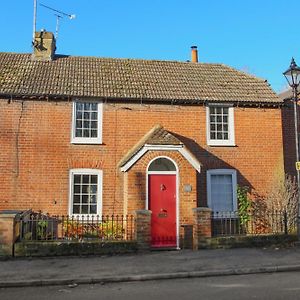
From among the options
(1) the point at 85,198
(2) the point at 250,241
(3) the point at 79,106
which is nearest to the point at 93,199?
(1) the point at 85,198

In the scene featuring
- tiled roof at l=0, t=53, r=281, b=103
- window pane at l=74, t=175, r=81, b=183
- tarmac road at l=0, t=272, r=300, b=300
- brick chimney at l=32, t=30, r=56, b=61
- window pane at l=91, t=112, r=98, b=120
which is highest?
brick chimney at l=32, t=30, r=56, b=61

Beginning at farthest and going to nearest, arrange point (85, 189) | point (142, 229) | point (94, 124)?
point (94, 124), point (85, 189), point (142, 229)

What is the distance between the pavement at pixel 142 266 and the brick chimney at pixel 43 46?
10.2 m

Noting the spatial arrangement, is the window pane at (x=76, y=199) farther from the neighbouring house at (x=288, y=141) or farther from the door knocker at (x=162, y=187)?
the neighbouring house at (x=288, y=141)

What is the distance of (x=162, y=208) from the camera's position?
13.6 m

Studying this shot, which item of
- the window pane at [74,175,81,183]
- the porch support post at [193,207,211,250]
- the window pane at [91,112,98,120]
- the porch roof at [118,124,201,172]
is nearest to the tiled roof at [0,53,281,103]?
the window pane at [91,112,98,120]

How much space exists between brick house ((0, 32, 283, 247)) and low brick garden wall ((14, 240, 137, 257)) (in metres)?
1.98

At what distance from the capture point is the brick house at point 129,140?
13758mm

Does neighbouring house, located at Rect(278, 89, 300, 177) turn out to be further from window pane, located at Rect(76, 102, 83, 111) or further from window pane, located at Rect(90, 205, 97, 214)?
window pane, located at Rect(76, 102, 83, 111)

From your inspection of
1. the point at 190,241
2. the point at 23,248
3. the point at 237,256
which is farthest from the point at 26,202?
the point at 237,256

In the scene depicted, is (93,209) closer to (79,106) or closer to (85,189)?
(85,189)

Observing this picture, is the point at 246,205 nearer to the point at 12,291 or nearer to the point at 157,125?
the point at 157,125

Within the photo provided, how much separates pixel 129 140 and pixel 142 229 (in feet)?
15.9

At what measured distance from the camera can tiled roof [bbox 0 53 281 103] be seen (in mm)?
15742
